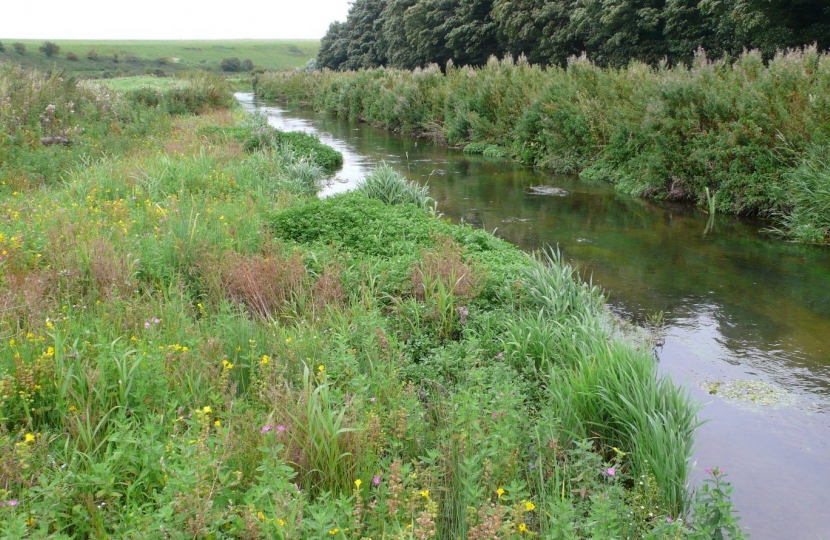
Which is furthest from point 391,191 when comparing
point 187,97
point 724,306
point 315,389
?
point 187,97

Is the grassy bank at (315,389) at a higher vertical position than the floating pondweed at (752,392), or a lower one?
higher

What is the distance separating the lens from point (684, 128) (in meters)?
12.3

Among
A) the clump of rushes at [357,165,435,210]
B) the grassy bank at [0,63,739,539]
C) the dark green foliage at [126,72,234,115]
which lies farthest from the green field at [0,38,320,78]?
the grassy bank at [0,63,739,539]

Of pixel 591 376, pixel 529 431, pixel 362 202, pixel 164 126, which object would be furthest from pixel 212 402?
pixel 164 126

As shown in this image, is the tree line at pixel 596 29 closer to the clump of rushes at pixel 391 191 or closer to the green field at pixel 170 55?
the clump of rushes at pixel 391 191

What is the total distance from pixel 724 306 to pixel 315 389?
203 inches

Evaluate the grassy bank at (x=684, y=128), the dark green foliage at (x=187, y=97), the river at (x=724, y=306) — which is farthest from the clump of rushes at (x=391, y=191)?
the dark green foliage at (x=187, y=97)

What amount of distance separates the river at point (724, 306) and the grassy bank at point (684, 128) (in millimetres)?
560

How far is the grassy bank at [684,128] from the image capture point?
1039 centimetres

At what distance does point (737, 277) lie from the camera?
8.41m

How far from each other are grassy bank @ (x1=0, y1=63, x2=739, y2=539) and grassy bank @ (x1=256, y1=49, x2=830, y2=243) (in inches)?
222

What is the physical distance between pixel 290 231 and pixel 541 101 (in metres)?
11.7

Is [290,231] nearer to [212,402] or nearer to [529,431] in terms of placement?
[212,402]

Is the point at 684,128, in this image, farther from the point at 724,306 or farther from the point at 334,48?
the point at 334,48
